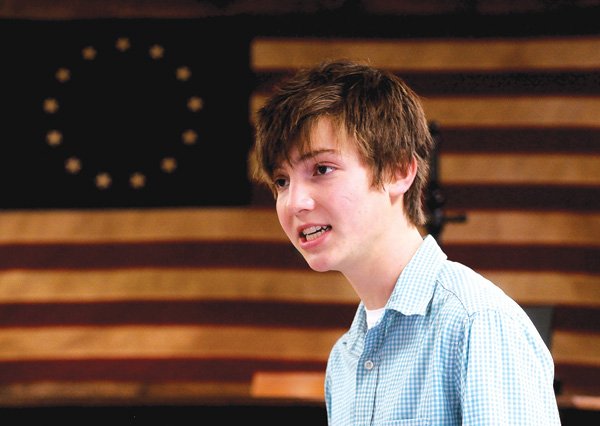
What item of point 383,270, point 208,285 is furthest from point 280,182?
point 208,285

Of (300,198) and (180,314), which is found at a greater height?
(300,198)

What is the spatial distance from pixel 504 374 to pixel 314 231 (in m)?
0.37

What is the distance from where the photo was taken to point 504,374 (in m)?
0.97

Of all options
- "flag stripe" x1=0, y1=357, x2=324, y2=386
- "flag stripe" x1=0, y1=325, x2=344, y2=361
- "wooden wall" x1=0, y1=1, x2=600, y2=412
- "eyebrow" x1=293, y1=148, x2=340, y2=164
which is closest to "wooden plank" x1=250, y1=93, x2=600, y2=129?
"wooden wall" x1=0, y1=1, x2=600, y2=412

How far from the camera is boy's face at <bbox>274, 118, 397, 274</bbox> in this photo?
116cm

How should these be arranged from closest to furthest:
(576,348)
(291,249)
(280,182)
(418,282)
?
(418,282), (280,182), (576,348), (291,249)

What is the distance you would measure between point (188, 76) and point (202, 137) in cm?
36

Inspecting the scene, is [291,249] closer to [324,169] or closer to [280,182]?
[280,182]

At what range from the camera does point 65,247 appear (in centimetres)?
452

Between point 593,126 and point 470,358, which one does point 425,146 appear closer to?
point 470,358

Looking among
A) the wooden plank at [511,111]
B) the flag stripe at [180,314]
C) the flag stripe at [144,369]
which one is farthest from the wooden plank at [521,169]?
the flag stripe at [144,369]

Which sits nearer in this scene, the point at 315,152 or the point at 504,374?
the point at 504,374

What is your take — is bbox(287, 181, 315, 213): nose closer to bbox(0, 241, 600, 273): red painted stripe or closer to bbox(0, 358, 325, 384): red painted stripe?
bbox(0, 241, 600, 273): red painted stripe

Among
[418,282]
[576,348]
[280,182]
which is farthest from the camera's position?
[576,348]
